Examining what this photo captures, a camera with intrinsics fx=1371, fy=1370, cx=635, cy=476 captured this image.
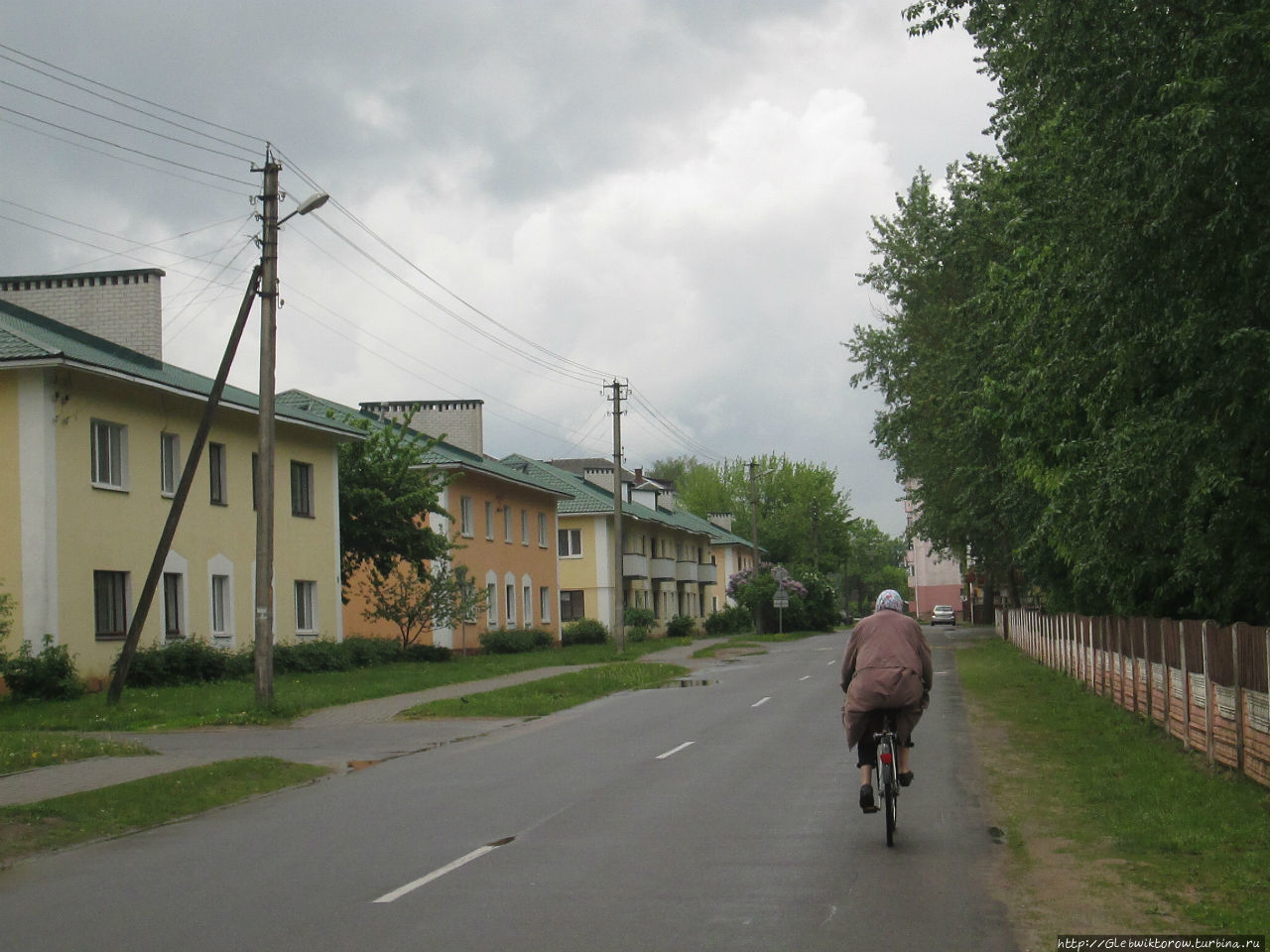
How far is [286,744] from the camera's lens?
18.0 m

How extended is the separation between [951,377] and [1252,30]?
1958cm

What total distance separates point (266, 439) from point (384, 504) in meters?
17.8

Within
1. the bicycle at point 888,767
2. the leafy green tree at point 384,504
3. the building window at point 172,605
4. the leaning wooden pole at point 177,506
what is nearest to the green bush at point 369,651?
the leafy green tree at point 384,504

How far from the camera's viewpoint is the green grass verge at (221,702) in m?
20.5

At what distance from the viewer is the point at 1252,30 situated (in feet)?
29.9

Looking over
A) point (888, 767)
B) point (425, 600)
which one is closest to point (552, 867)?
point (888, 767)

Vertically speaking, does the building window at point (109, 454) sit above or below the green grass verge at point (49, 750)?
above

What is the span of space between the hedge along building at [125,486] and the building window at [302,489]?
0.04 metres

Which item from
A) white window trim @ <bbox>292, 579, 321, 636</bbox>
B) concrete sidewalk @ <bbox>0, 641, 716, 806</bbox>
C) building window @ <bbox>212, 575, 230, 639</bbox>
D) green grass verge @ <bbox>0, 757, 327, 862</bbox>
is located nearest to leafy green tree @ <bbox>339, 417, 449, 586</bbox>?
white window trim @ <bbox>292, 579, 321, 636</bbox>

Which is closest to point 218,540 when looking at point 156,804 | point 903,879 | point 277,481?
point 277,481

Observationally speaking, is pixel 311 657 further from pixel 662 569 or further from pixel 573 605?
pixel 662 569

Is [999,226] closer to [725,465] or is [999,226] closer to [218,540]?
[218,540]

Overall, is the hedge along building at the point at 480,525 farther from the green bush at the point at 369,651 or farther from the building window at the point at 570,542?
the building window at the point at 570,542

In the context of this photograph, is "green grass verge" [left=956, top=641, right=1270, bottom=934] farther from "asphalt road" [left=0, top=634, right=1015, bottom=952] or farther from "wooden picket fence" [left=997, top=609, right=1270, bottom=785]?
"asphalt road" [left=0, top=634, right=1015, bottom=952]
